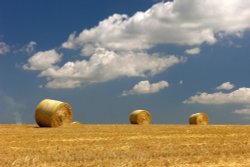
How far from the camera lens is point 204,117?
39625 millimetres

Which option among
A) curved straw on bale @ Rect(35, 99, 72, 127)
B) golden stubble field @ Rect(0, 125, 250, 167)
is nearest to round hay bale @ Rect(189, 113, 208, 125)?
curved straw on bale @ Rect(35, 99, 72, 127)

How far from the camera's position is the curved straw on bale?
1113 inches

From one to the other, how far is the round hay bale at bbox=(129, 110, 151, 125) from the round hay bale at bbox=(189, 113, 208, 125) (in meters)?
3.99

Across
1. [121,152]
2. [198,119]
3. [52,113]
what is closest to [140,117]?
[198,119]

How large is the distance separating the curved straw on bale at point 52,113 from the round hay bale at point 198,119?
46.0 ft

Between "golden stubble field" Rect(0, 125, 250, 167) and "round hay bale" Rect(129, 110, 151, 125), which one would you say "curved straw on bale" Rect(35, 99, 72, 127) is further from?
"golden stubble field" Rect(0, 125, 250, 167)

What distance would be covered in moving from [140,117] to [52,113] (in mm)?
11593

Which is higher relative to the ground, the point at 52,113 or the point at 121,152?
the point at 52,113

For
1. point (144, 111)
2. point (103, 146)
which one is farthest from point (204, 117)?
point (103, 146)

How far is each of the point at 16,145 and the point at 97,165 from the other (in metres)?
5.09

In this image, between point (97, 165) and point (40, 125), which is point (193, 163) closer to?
point (97, 165)

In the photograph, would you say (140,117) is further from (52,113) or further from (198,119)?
(52,113)

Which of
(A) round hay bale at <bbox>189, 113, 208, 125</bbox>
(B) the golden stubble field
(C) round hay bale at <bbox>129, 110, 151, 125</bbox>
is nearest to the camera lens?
(B) the golden stubble field

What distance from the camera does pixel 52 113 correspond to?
28203 mm
